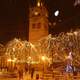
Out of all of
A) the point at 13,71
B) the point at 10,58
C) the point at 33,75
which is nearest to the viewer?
the point at 33,75

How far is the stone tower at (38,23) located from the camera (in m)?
18.9

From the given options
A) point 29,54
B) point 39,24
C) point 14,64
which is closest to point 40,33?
point 39,24

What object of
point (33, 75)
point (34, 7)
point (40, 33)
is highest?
point (34, 7)

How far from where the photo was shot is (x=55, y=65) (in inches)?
401

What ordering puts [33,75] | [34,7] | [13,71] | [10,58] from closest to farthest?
[33,75]
[13,71]
[10,58]
[34,7]

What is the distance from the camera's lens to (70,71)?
9125 mm

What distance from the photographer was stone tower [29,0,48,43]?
18888 millimetres

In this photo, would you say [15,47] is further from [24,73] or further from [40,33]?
[40,33]

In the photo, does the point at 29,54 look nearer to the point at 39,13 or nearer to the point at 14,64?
the point at 14,64

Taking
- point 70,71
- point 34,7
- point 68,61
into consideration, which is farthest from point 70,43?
point 34,7

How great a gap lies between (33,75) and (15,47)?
2.13 m

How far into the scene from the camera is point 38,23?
19500 millimetres

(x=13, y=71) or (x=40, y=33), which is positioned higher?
(x=40, y=33)

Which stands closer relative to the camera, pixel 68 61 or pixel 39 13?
pixel 68 61
